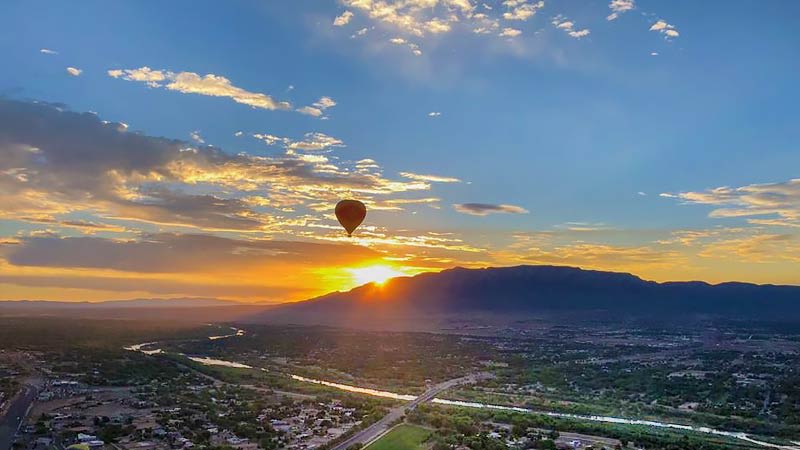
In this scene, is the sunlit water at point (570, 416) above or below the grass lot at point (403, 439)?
above

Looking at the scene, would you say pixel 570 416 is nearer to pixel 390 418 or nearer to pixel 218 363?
pixel 390 418

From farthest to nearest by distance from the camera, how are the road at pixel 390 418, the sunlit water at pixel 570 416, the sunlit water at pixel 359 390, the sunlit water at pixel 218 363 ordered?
the sunlit water at pixel 218 363 → the sunlit water at pixel 359 390 → the sunlit water at pixel 570 416 → the road at pixel 390 418

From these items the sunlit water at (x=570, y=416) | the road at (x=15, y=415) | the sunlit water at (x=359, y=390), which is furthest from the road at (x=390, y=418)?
the road at (x=15, y=415)

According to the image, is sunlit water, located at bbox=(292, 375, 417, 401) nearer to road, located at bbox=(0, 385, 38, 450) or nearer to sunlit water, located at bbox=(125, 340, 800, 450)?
sunlit water, located at bbox=(125, 340, 800, 450)

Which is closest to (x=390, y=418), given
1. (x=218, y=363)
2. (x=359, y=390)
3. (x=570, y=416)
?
(x=570, y=416)

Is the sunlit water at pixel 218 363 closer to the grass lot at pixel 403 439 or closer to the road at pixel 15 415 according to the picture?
the road at pixel 15 415

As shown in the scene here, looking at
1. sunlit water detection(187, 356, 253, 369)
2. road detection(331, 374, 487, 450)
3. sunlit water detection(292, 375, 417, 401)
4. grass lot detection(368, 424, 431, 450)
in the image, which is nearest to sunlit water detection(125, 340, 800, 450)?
sunlit water detection(292, 375, 417, 401)

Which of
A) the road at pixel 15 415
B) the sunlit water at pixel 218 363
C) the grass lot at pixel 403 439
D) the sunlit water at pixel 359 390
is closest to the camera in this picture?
the grass lot at pixel 403 439

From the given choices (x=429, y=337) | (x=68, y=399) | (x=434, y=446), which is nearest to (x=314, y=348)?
(x=429, y=337)
